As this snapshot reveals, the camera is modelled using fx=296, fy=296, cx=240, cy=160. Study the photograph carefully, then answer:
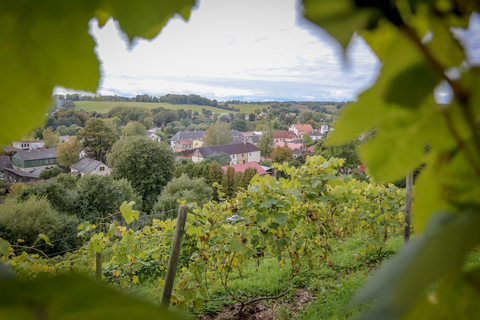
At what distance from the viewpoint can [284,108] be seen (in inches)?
1999

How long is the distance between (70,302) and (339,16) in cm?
22

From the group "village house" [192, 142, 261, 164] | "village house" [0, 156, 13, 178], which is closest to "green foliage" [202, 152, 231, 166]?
"village house" [192, 142, 261, 164]

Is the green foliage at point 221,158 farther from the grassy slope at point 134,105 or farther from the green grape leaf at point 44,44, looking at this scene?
the green grape leaf at point 44,44

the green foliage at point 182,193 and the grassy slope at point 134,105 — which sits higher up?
the grassy slope at point 134,105

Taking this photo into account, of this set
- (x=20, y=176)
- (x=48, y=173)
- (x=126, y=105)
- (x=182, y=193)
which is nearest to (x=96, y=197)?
(x=182, y=193)

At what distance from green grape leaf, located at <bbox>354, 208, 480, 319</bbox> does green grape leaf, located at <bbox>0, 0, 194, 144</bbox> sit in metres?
0.25

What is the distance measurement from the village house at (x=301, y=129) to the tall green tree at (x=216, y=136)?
1233cm

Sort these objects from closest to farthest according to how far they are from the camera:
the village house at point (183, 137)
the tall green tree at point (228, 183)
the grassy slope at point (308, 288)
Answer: the grassy slope at point (308, 288), the tall green tree at point (228, 183), the village house at point (183, 137)

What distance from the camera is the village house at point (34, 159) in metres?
24.5

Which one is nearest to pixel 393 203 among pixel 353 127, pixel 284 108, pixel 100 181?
pixel 353 127

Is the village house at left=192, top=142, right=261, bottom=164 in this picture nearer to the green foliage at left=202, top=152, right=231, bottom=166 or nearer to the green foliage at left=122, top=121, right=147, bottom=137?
the green foliage at left=202, top=152, right=231, bottom=166

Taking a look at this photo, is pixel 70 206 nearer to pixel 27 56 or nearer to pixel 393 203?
pixel 393 203

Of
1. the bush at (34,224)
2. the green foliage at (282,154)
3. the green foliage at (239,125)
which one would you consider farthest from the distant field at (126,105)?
the green foliage at (282,154)

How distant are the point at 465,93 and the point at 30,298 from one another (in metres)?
0.28
